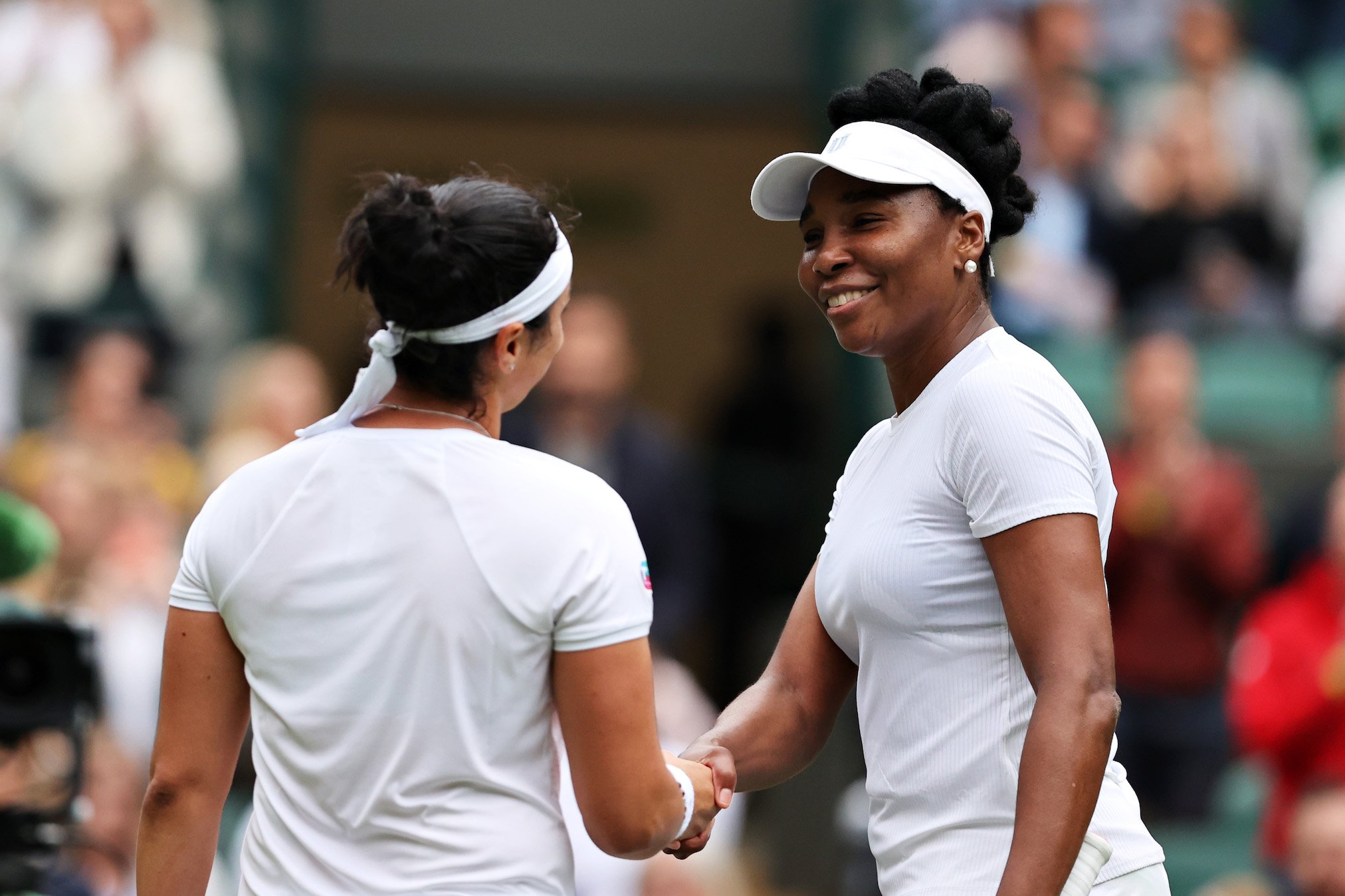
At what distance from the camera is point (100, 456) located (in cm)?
618

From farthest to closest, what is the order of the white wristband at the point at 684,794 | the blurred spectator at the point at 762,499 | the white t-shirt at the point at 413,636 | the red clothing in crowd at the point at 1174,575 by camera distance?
the blurred spectator at the point at 762,499
the red clothing in crowd at the point at 1174,575
the white wristband at the point at 684,794
the white t-shirt at the point at 413,636

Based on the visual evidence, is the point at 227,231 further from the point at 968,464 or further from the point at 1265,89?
the point at 968,464

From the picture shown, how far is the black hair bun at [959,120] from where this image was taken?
8.00 feet

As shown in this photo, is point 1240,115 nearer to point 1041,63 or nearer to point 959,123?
point 1041,63

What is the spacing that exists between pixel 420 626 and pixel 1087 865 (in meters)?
0.86

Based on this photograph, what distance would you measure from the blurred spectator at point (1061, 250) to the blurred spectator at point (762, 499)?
4.61ft

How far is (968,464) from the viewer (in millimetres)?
2293

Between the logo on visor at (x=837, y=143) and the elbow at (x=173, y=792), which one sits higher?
the logo on visor at (x=837, y=143)

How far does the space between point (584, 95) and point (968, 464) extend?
7.95m

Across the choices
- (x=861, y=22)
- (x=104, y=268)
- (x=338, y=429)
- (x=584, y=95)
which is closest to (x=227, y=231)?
(x=104, y=268)

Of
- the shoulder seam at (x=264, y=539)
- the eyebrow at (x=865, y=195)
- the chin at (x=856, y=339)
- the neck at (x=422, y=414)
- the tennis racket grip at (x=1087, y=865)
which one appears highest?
the eyebrow at (x=865, y=195)

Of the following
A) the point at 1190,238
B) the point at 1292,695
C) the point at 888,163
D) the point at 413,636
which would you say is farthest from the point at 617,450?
the point at 413,636

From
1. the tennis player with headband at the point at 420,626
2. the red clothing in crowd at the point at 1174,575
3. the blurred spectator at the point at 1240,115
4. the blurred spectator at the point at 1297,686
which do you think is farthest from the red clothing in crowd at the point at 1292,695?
the tennis player with headband at the point at 420,626

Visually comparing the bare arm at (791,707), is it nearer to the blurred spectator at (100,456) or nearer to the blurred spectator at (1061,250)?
the blurred spectator at (100,456)
